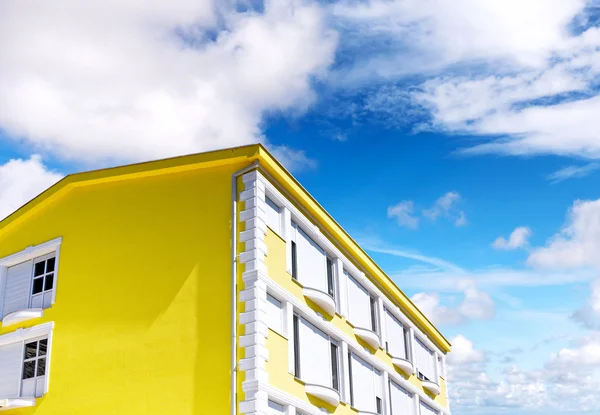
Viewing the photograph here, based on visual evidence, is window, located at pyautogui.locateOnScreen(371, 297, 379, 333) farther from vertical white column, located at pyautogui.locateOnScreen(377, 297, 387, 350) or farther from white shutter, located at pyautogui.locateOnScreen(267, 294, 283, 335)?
white shutter, located at pyautogui.locateOnScreen(267, 294, 283, 335)

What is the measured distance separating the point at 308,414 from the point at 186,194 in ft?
25.9

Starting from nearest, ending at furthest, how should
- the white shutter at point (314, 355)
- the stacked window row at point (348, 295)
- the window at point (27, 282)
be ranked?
the white shutter at point (314, 355) → the stacked window row at point (348, 295) → the window at point (27, 282)

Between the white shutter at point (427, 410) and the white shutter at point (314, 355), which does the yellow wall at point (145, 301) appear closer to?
the white shutter at point (314, 355)

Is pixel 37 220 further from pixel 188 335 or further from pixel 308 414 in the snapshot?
pixel 308 414

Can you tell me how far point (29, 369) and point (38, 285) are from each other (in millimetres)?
2965

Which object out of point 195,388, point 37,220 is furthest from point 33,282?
point 195,388

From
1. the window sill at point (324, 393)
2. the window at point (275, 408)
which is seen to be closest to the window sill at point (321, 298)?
the window sill at point (324, 393)

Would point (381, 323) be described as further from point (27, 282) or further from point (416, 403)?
point (27, 282)

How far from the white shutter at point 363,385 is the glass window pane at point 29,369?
11446 mm

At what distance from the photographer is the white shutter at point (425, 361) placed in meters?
39.9

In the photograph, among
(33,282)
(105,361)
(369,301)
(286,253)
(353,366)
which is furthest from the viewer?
(369,301)

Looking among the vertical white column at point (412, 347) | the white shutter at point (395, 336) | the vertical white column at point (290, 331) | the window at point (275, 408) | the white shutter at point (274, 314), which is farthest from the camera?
the vertical white column at point (412, 347)

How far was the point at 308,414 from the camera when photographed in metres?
24.2

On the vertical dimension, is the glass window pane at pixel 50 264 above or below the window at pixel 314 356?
above
